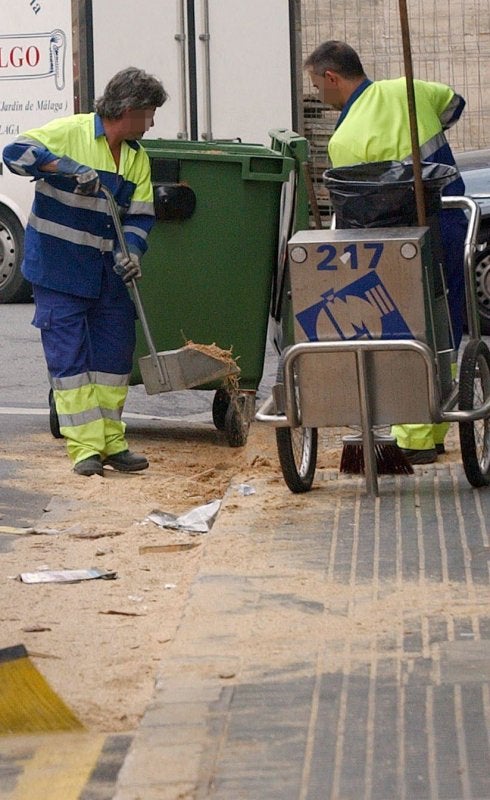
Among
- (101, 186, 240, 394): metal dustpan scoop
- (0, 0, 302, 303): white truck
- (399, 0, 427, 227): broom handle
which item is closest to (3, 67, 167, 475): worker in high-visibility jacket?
(101, 186, 240, 394): metal dustpan scoop

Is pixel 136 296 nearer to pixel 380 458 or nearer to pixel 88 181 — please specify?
pixel 88 181

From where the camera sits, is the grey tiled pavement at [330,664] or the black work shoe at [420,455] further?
the black work shoe at [420,455]

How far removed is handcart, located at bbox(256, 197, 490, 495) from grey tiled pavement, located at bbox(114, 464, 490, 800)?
12.0 inches

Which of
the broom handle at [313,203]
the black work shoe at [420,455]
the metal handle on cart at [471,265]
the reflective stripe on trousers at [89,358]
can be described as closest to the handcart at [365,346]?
the metal handle on cart at [471,265]

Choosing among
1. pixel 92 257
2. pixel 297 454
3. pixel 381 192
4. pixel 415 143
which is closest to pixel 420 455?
pixel 297 454

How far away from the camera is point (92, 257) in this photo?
7156 millimetres

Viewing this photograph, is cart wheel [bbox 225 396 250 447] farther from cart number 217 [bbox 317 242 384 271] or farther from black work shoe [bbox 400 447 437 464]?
cart number 217 [bbox 317 242 384 271]

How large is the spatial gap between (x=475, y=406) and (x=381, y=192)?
0.89 meters

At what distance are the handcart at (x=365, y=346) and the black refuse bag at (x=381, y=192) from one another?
7.6 inches

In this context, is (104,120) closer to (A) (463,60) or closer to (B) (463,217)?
(B) (463,217)

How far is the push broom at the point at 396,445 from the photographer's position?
596cm

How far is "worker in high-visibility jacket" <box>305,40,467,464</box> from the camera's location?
21.5ft

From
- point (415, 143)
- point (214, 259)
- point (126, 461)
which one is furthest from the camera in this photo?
point (214, 259)

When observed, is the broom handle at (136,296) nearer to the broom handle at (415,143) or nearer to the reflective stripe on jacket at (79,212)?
the reflective stripe on jacket at (79,212)
